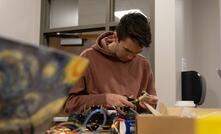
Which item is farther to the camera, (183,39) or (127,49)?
(183,39)

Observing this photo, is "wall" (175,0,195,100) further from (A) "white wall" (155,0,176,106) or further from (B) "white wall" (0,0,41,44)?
(B) "white wall" (0,0,41,44)

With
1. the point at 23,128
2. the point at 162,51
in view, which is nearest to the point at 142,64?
the point at 162,51

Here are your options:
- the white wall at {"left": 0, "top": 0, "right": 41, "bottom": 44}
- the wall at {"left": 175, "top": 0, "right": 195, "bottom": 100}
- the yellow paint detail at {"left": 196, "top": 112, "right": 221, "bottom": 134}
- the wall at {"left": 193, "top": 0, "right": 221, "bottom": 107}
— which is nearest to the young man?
the yellow paint detail at {"left": 196, "top": 112, "right": 221, "bottom": 134}

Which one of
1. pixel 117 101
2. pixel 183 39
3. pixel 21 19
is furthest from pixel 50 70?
pixel 21 19

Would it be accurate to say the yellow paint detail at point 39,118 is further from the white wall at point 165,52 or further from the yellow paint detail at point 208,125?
the white wall at point 165,52

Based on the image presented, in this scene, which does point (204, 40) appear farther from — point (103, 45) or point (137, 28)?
point (137, 28)

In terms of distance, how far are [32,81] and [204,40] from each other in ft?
11.1

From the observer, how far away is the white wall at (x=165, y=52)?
9.29 feet

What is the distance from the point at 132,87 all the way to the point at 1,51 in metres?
1.42

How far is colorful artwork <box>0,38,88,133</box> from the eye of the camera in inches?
17.0

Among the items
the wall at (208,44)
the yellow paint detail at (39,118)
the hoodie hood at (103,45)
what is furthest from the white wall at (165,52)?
the yellow paint detail at (39,118)

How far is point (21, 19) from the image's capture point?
11.4 ft

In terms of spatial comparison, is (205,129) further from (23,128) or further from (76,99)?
(76,99)

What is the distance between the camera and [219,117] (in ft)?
2.41
